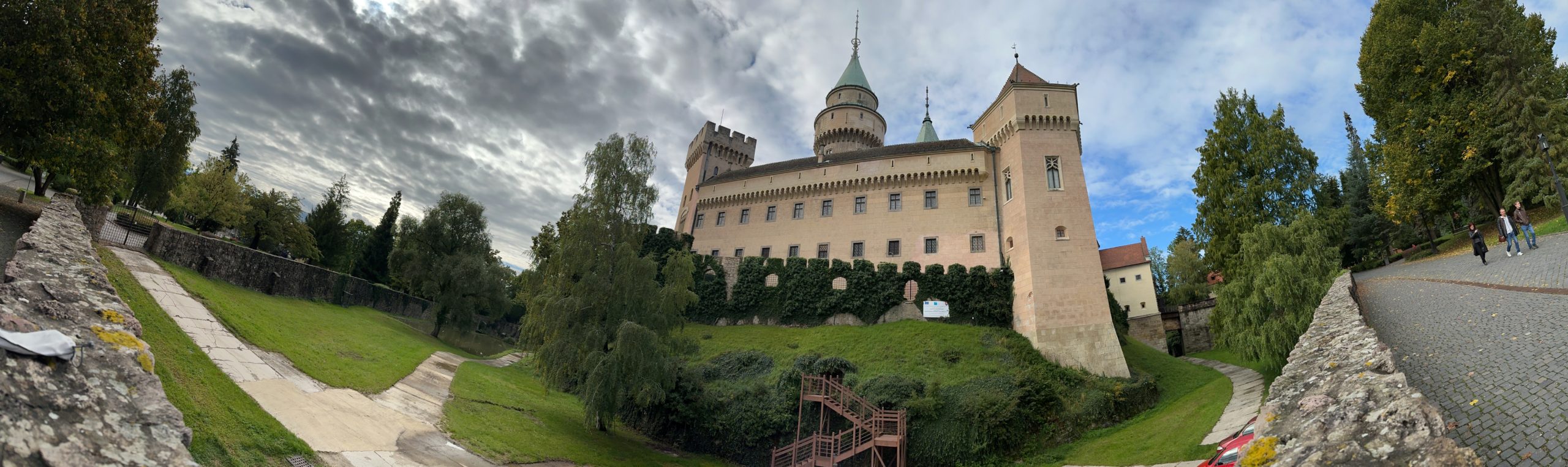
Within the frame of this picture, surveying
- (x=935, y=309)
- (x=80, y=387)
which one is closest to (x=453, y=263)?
(x=935, y=309)

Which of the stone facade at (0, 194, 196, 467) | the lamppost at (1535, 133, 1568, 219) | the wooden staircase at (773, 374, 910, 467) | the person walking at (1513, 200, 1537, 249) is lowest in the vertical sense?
the wooden staircase at (773, 374, 910, 467)

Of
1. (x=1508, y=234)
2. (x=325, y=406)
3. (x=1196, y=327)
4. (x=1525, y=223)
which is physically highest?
(x=1525, y=223)

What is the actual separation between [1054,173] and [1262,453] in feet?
88.5

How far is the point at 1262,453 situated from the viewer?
5.61 meters

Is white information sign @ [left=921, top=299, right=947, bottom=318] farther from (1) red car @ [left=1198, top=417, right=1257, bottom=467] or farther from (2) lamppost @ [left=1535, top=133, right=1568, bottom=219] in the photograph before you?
(2) lamppost @ [left=1535, top=133, right=1568, bottom=219]

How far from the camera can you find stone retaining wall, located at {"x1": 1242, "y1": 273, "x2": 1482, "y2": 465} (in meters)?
4.74

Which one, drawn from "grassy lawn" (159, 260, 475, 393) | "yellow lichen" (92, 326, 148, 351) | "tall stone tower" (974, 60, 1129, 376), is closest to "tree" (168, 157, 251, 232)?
"grassy lawn" (159, 260, 475, 393)

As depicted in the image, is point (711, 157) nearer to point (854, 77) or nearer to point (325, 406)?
point (854, 77)

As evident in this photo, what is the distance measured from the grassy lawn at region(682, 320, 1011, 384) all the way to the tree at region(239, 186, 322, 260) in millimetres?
26338

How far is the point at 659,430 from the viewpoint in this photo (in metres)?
23.2

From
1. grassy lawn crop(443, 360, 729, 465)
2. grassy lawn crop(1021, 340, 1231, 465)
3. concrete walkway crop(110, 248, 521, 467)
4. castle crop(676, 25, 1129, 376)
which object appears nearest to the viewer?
concrete walkway crop(110, 248, 521, 467)

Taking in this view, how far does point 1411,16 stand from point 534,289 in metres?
39.2

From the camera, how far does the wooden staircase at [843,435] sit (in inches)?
783

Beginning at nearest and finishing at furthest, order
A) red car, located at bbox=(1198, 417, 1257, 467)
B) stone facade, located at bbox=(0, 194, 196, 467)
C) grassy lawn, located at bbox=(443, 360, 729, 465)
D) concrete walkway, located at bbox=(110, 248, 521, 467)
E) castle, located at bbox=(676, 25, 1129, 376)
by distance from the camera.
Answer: stone facade, located at bbox=(0, 194, 196, 467) → red car, located at bbox=(1198, 417, 1257, 467) → concrete walkway, located at bbox=(110, 248, 521, 467) → grassy lawn, located at bbox=(443, 360, 729, 465) → castle, located at bbox=(676, 25, 1129, 376)
